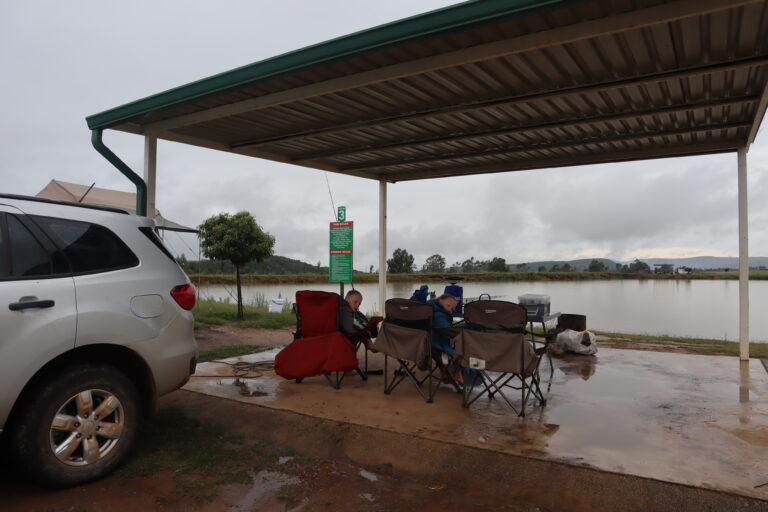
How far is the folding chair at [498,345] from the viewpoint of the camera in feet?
12.6

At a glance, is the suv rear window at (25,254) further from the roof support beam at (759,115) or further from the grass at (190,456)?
the roof support beam at (759,115)

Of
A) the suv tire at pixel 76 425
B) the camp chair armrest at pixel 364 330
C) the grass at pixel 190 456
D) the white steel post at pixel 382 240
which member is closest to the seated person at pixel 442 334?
the camp chair armrest at pixel 364 330

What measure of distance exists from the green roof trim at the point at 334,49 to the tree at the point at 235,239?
4.95 meters

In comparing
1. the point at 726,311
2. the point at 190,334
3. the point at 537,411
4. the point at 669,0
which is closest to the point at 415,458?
the point at 537,411

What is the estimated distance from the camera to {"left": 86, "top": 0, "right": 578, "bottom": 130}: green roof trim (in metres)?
3.20

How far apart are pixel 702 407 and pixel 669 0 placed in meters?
3.17

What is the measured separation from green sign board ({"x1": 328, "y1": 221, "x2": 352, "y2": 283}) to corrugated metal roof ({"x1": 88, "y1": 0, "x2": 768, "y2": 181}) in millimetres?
1035

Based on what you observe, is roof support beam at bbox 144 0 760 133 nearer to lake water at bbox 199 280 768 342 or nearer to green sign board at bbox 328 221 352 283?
green sign board at bbox 328 221 352 283

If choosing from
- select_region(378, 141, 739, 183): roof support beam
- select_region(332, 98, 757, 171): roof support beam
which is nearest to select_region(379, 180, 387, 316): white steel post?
select_region(378, 141, 739, 183): roof support beam

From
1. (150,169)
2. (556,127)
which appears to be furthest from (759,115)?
(150,169)

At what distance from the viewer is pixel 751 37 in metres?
3.63

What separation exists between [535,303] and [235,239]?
20.7 feet

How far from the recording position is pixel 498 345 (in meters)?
3.91

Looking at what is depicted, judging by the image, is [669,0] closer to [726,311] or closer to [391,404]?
[391,404]
